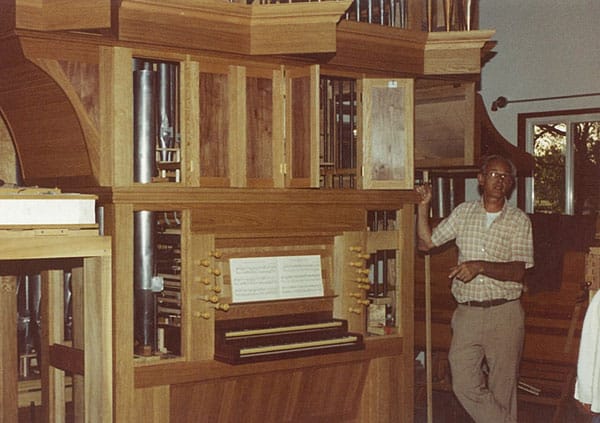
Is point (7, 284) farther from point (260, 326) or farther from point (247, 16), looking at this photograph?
point (247, 16)

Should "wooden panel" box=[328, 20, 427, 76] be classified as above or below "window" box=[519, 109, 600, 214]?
above

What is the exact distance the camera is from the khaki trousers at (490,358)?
21.4ft

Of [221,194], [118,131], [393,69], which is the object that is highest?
[393,69]

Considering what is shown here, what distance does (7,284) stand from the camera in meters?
6.14

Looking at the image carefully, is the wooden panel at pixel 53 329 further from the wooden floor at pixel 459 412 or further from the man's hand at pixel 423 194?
the wooden floor at pixel 459 412

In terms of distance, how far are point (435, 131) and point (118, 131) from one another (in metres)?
2.65

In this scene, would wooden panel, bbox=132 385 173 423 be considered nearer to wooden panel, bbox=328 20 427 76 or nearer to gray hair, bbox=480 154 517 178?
wooden panel, bbox=328 20 427 76

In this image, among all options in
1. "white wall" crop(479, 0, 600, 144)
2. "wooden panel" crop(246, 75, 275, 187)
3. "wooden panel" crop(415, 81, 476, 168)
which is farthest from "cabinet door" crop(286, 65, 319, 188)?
"white wall" crop(479, 0, 600, 144)

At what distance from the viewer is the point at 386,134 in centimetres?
680

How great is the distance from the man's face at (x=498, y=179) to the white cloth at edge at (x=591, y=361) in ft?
10.2

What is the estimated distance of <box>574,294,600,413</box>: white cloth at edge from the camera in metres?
3.51

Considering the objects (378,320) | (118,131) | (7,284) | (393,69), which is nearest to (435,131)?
(393,69)

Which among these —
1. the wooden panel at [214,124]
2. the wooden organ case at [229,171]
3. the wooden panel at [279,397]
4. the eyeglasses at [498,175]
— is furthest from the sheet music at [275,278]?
the eyeglasses at [498,175]

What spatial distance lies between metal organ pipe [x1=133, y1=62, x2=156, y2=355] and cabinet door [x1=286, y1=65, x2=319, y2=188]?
3.14ft
